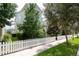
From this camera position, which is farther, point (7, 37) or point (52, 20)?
point (52, 20)

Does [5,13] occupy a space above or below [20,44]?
above

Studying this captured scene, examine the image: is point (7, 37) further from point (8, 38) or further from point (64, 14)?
point (64, 14)

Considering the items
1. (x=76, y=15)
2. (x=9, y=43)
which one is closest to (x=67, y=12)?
(x=76, y=15)

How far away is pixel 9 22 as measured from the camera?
4.91 m

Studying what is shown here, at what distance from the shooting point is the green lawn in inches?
194

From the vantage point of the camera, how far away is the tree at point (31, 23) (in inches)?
195

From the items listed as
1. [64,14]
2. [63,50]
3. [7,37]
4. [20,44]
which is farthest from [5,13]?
[63,50]

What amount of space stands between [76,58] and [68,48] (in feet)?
0.87

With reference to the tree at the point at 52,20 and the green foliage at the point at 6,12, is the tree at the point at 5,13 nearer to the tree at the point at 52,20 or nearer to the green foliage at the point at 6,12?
the green foliage at the point at 6,12

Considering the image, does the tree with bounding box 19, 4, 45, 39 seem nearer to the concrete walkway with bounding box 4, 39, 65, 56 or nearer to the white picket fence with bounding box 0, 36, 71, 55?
the white picket fence with bounding box 0, 36, 71, 55

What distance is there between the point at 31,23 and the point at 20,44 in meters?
0.43

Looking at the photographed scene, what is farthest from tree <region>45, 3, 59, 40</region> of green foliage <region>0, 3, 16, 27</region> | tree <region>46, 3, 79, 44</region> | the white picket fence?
green foliage <region>0, 3, 16, 27</region>

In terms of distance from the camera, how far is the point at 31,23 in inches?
195

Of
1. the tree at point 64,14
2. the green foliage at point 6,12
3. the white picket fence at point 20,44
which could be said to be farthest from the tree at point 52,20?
the green foliage at point 6,12
